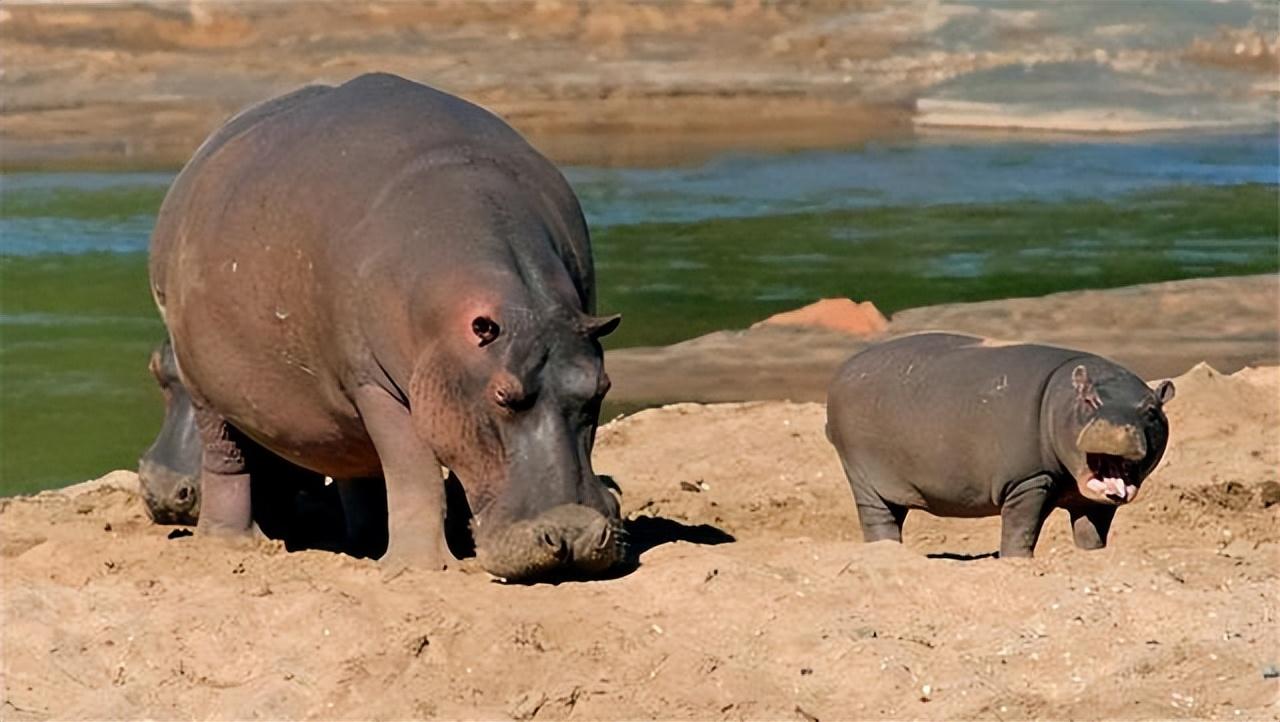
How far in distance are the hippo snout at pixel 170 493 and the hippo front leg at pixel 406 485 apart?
2.07 meters

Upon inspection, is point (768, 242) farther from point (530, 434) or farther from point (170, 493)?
point (530, 434)

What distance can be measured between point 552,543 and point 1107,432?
2304 millimetres

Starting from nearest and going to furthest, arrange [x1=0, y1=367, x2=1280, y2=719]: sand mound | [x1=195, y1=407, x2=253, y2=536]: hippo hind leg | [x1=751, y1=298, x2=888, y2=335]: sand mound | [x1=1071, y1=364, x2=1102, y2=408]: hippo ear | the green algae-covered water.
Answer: [x1=0, y1=367, x2=1280, y2=719]: sand mound, [x1=1071, y1=364, x2=1102, y2=408]: hippo ear, [x1=195, y1=407, x2=253, y2=536]: hippo hind leg, the green algae-covered water, [x1=751, y1=298, x2=888, y2=335]: sand mound

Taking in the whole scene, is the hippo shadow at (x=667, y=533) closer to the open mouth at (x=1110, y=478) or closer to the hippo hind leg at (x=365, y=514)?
the hippo hind leg at (x=365, y=514)

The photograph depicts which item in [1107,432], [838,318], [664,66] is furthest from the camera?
[664,66]

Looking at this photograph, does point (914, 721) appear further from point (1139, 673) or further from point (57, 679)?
point (57, 679)

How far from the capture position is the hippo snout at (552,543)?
21.6ft

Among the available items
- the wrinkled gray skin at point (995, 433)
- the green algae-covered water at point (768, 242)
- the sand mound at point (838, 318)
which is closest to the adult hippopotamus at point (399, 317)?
the wrinkled gray skin at point (995, 433)

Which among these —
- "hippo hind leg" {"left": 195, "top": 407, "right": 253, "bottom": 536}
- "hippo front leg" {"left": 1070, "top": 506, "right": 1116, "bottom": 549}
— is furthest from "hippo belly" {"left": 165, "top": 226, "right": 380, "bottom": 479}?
"hippo front leg" {"left": 1070, "top": 506, "right": 1116, "bottom": 549}

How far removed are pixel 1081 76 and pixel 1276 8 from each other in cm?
375

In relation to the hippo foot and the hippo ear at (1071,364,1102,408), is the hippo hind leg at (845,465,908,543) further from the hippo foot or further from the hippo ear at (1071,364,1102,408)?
the hippo foot

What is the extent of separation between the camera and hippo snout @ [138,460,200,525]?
30.0 ft

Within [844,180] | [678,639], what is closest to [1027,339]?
[678,639]

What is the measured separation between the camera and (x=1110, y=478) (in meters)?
8.25
